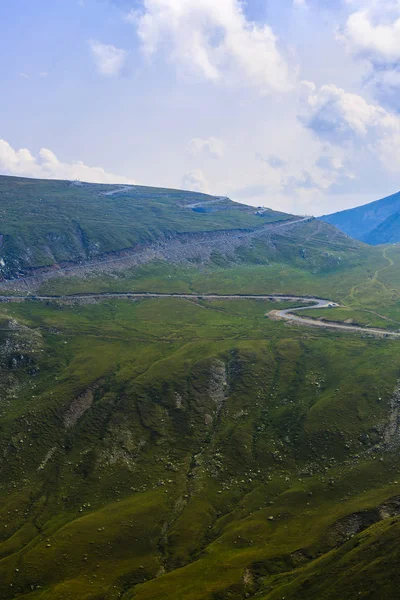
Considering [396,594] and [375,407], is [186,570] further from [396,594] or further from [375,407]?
[375,407]

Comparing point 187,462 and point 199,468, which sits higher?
point 187,462

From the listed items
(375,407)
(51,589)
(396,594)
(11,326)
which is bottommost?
(51,589)

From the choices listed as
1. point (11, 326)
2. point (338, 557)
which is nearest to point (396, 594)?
point (338, 557)

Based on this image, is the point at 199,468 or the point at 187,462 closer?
the point at 199,468

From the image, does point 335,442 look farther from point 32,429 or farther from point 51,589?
point 32,429

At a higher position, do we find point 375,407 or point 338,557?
point 375,407

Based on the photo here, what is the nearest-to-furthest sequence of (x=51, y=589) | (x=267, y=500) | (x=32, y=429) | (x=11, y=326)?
(x=51, y=589), (x=267, y=500), (x=32, y=429), (x=11, y=326)

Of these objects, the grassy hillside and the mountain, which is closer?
the mountain

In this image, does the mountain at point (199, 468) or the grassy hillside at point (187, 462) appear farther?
the grassy hillside at point (187, 462)

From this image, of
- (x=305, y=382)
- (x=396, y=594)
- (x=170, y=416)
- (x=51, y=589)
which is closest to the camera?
(x=396, y=594)

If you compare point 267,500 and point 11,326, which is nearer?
point 267,500

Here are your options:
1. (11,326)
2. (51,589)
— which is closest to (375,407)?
(51,589)
